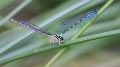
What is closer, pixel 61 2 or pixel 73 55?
pixel 73 55

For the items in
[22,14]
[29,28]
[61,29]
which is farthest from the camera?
[22,14]

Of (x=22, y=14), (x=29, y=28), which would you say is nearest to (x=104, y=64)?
(x=29, y=28)

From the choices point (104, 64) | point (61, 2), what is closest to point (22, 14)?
point (61, 2)

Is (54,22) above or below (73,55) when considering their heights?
above

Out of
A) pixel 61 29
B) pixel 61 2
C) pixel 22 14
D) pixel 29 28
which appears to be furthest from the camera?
pixel 22 14

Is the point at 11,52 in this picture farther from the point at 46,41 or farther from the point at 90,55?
the point at 90,55

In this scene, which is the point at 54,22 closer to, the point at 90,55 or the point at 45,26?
the point at 45,26

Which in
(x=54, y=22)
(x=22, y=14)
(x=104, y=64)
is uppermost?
(x=22, y=14)

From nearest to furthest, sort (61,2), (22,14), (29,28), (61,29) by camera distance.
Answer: (29,28)
(61,29)
(61,2)
(22,14)

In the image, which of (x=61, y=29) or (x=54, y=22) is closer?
(x=54, y=22)
